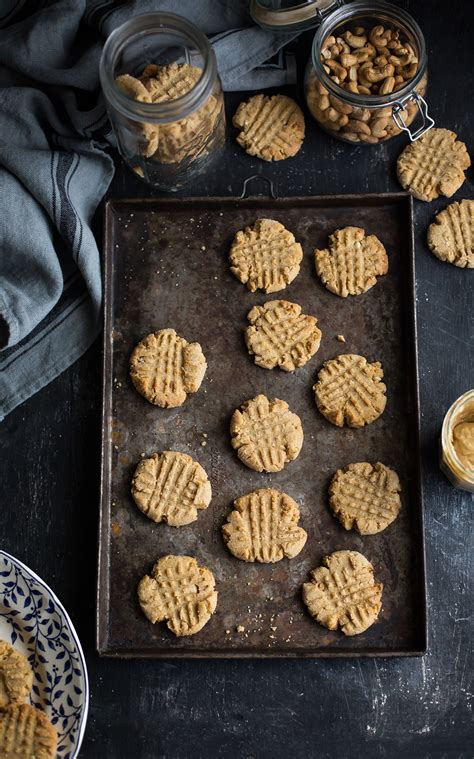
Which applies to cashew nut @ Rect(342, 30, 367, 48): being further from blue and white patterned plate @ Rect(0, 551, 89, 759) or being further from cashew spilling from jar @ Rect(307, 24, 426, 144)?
blue and white patterned plate @ Rect(0, 551, 89, 759)

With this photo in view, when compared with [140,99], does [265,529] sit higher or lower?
lower

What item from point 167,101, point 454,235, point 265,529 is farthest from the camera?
point 454,235

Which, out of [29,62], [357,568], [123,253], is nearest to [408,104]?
[123,253]

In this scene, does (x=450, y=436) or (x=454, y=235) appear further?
(x=454, y=235)

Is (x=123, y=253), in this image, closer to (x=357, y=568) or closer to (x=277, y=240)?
(x=277, y=240)

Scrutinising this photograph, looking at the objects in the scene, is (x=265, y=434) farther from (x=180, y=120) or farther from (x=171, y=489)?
(x=180, y=120)

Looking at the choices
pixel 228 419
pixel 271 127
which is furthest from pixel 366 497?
pixel 271 127

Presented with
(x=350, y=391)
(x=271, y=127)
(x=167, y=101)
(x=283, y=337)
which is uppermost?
(x=167, y=101)
